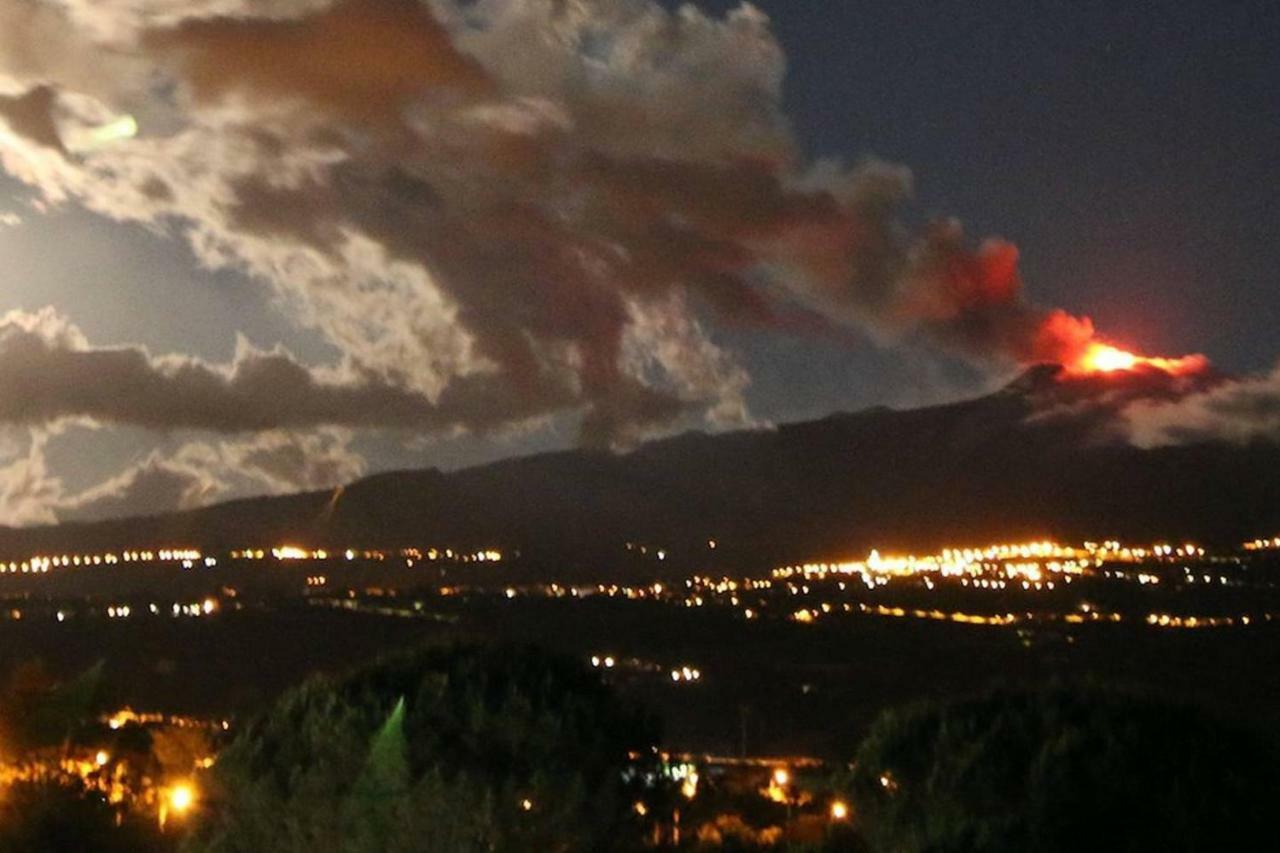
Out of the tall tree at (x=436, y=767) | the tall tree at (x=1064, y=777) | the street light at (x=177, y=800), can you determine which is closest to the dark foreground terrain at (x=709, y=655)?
the street light at (x=177, y=800)

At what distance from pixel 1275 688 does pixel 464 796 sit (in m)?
24.7

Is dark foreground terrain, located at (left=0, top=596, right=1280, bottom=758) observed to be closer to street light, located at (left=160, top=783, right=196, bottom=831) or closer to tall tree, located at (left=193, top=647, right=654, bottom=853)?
street light, located at (left=160, top=783, right=196, bottom=831)

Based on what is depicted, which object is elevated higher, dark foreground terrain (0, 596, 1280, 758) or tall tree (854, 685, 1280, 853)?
dark foreground terrain (0, 596, 1280, 758)

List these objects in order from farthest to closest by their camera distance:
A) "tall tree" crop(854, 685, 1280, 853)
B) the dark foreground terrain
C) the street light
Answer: the dark foreground terrain, the street light, "tall tree" crop(854, 685, 1280, 853)

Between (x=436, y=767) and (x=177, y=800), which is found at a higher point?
(x=436, y=767)

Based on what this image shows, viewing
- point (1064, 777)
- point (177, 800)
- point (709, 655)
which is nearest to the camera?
point (1064, 777)

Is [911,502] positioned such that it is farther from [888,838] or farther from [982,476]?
[888,838]

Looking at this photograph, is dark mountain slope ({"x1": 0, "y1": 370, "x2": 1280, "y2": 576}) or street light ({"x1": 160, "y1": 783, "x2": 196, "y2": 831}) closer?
street light ({"x1": 160, "y1": 783, "x2": 196, "y2": 831})

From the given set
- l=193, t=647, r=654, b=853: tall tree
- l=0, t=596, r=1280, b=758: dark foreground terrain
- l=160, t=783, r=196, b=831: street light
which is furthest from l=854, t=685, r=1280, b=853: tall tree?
l=0, t=596, r=1280, b=758: dark foreground terrain

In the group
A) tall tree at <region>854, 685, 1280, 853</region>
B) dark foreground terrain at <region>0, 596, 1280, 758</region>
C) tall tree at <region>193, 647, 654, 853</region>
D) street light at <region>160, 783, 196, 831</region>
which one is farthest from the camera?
dark foreground terrain at <region>0, 596, 1280, 758</region>

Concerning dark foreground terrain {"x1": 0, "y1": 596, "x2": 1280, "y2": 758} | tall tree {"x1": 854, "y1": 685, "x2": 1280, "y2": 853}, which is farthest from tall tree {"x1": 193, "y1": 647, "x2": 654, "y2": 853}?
dark foreground terrain {"x1": 0, "y1": 596, "x2": 1280, "y2": 758}

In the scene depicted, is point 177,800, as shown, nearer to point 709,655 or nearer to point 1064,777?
point 1064,777

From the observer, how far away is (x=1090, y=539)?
224 ft

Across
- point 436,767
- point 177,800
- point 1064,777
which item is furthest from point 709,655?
point 1064,777
